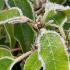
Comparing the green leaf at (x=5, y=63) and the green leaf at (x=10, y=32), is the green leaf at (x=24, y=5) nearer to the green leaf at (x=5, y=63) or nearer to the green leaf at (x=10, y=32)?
the green leaf at (x=10, y=32)

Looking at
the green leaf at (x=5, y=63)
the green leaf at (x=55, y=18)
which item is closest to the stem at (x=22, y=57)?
the green leaf at (x=5, y=63)

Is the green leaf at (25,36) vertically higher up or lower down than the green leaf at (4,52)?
higher up

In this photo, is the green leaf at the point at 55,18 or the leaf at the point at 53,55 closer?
the leaf at the point at 53,55

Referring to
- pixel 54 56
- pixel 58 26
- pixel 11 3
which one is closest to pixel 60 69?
pixel 54 56

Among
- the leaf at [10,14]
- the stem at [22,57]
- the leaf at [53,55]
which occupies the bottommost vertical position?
the stem at [22,57]

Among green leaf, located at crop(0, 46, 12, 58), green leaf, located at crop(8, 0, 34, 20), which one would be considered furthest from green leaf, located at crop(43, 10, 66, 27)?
green leaf, located at crop(0, 46, 12, 58)

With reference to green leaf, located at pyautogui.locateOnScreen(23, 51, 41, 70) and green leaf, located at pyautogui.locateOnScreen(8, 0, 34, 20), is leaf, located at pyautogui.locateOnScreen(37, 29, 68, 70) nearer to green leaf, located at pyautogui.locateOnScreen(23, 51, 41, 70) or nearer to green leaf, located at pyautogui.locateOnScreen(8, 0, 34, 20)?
green leaf, located at pyautogui.locateOnScreen(23, 51, 41, 70)
